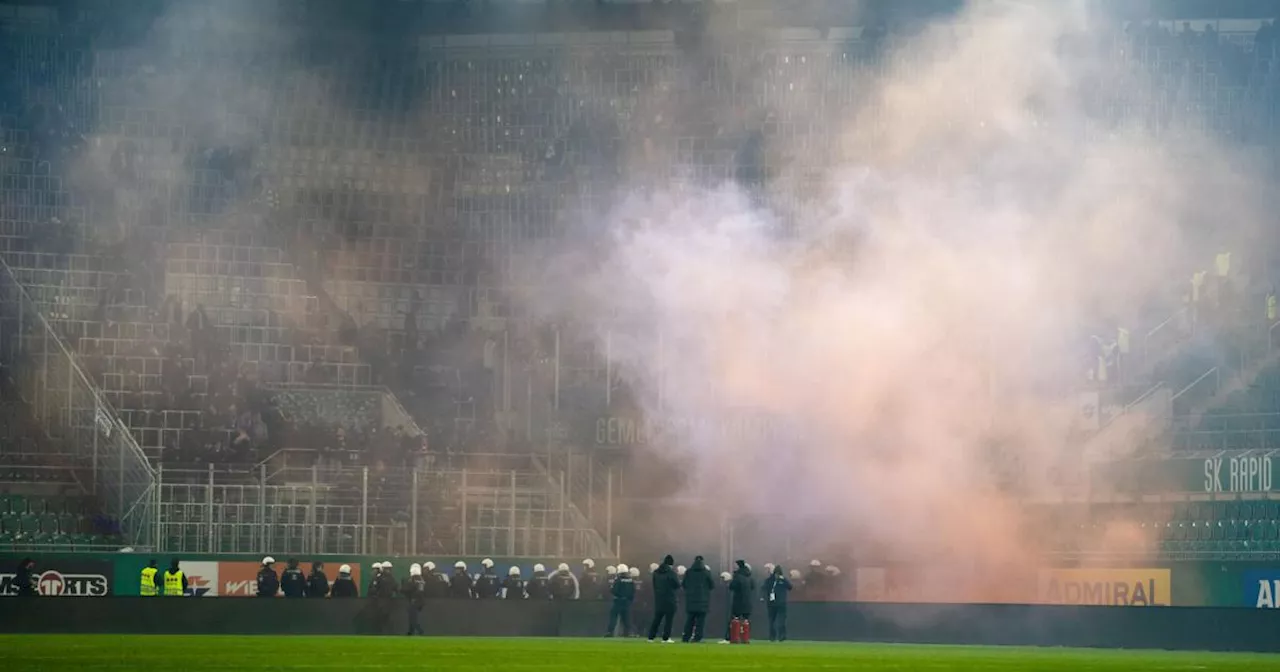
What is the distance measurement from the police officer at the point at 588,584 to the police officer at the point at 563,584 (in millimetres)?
231

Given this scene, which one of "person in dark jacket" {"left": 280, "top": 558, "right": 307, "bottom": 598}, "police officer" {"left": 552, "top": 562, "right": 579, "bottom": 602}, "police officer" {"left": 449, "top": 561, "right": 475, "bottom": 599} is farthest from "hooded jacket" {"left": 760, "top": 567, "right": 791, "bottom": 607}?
"person in dark jacket" {"left": 280, "top": 558, "right": 307, "bottom": 598}

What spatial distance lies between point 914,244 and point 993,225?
158 cm

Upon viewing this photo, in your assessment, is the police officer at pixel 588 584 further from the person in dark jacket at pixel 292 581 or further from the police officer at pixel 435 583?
the person in dark jacket at pixel 292 581

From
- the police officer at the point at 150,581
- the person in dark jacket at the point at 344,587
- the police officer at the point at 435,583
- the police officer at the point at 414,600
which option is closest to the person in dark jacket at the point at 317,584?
the person in dark jacket at the point at 344,587

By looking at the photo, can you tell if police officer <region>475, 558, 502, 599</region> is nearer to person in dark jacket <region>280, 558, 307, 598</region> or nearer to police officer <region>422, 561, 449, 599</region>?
police officer <region>422, 561, 449, 599</region>

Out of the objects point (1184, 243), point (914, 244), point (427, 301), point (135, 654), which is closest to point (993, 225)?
point (914, 244)

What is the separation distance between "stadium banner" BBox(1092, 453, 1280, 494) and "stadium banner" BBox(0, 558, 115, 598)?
59.2ft

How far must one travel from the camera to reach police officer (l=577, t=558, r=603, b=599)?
35.9m

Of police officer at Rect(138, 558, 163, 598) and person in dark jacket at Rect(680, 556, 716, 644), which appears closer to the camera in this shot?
person in dark jacket at Rect(680, 556, 716, 644)

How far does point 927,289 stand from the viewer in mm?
38969

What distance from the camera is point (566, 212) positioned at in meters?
44.6

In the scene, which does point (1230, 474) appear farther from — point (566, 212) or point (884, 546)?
point (566, 212)

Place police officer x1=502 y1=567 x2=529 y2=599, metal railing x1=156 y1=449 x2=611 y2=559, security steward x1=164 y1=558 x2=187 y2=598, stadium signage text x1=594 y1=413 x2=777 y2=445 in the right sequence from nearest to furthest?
security steward x1=164 y1=558 x2=187 y2=598 < police officer x1=502 y1=567 x2=529 y2=599 < metal railing x1=156 y1=449 x2=611 y2=559 < stadium signage text x1=594 y1=413 x2=777 y2=445

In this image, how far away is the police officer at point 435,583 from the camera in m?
35.7
